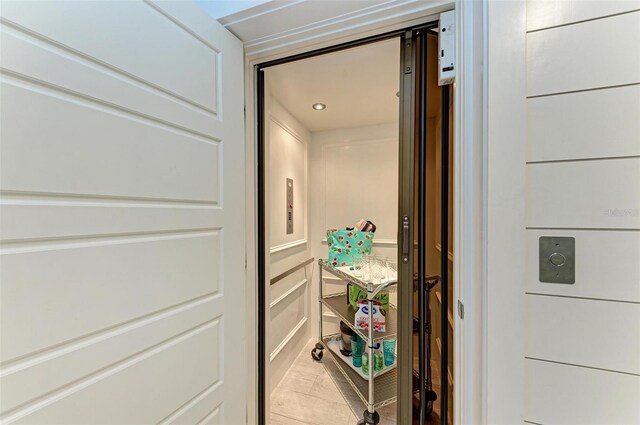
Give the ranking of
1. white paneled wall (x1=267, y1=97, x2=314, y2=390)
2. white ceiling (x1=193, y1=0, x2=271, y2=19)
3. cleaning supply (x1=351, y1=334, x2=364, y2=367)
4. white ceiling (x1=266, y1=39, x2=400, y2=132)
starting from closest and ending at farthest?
white ceiling (x1=193, y1=0, x2=271, y2=19) → white ceiling (x1=266, y1=39, x2=400, y2=132) → cleaning supply (x1=351, y1=334, x2=364, y2=367) → white paneled wall (x1=267, y1=97, x2=314, y2=390)

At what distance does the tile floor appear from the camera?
168cm

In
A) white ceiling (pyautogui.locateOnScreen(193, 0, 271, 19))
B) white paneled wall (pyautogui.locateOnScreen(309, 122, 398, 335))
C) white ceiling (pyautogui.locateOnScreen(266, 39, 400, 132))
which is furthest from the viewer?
white paneled wall (pyautogui.locateOnScreen(309, 122, 398, 335))

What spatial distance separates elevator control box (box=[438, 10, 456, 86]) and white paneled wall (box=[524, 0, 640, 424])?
0.23m

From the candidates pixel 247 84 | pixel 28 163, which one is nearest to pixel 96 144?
pixel 28 163

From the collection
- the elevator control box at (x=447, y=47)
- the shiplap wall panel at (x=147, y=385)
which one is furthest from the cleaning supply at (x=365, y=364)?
the elevator control box at (x=447, y=47)

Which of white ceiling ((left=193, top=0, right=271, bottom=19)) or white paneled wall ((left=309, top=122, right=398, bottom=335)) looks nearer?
white ceiling ((left=193, top=0, right=271, bottom=19))

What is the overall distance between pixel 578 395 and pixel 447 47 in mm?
1093

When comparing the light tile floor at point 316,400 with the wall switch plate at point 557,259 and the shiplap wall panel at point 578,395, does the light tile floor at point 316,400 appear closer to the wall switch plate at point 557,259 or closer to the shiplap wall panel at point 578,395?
the shiplap wall panel at point 578,395

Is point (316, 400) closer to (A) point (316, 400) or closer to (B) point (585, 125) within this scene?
(A) point (316, 400)

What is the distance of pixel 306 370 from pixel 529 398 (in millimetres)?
1850

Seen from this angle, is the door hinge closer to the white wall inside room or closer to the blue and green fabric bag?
the blue and green fabric bag

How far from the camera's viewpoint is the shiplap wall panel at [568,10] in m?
0.63

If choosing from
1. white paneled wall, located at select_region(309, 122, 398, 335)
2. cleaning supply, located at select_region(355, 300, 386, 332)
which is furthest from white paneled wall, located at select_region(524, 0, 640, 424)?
white paneled wall, located at select_region(309, 122, 398, 335)

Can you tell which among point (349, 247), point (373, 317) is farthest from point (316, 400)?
point (349, 247)
